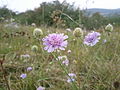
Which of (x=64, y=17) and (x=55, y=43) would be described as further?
(x=64, y=17)

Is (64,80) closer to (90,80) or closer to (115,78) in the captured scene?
(90,80)

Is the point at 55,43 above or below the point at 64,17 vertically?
above

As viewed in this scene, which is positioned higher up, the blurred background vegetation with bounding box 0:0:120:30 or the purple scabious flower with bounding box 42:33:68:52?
the purple scabious flower with bounding box 42:33:68:52

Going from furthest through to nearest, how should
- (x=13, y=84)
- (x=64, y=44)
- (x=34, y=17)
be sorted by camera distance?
(x=34, y=17) → (x=13, y=84) → (x=64, y=44)

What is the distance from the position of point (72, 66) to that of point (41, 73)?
19cm

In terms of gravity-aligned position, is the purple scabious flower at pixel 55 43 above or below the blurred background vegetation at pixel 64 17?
above

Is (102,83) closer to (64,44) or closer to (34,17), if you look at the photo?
(64,44)

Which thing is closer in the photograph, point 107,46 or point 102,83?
point 102,83

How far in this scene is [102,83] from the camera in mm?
1198

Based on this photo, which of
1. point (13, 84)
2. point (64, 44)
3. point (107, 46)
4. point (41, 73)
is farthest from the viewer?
point (107, 46)

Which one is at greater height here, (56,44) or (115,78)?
(56,44)

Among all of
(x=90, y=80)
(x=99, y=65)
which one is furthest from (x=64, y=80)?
(x=99, y=65)

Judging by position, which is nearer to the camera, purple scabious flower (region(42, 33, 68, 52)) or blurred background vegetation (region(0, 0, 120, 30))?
purple scabious flower (region(42, 33, 68, 52))

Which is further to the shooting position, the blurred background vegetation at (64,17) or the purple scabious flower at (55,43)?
the blurred background vegetation at (64,17)
